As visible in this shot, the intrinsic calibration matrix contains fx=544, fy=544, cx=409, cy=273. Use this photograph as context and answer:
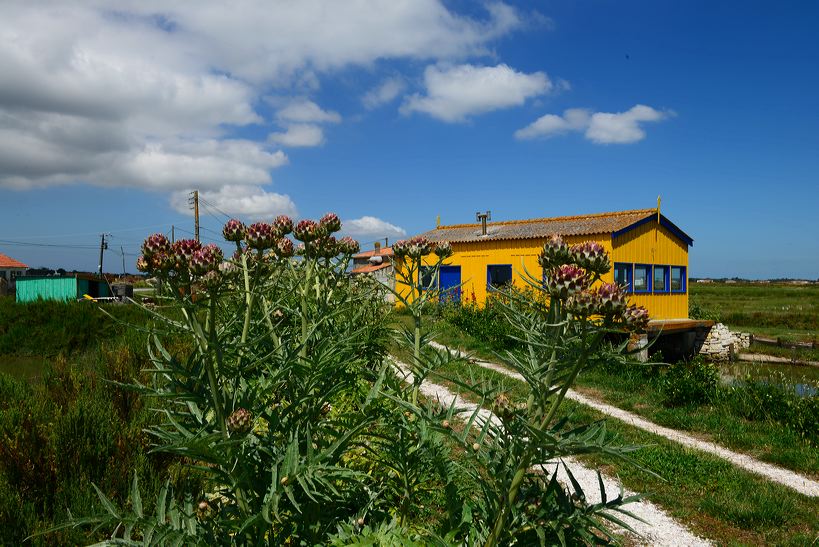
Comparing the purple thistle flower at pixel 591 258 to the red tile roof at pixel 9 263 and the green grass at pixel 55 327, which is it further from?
the red tile roof at pixel 9 263

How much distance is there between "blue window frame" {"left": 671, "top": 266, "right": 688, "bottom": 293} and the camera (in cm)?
1992

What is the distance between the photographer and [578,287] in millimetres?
1990

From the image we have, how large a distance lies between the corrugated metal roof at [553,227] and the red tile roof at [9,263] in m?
48.1

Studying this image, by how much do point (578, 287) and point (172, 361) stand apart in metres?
1.54

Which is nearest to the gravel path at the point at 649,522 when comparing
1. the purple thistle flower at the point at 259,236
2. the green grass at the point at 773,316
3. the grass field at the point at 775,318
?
the purple thistle flower at the point at 259,236

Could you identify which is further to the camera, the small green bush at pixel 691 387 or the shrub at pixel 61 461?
the small green bush at pixel 691 387

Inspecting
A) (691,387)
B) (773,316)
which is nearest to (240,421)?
(691,387)

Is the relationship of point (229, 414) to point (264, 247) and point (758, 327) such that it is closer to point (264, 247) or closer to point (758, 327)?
point (264, 247)

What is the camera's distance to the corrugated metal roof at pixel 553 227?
1709cm

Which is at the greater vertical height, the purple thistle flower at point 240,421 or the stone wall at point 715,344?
the purple thistle flower at point 240,421

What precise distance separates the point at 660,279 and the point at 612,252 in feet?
13.8

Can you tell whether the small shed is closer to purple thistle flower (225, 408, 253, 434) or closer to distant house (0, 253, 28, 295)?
purple thistle flower (225, 408, 253, 434)

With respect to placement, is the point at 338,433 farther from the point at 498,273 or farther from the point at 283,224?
the point at 498,273

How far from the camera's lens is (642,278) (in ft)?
60.1
